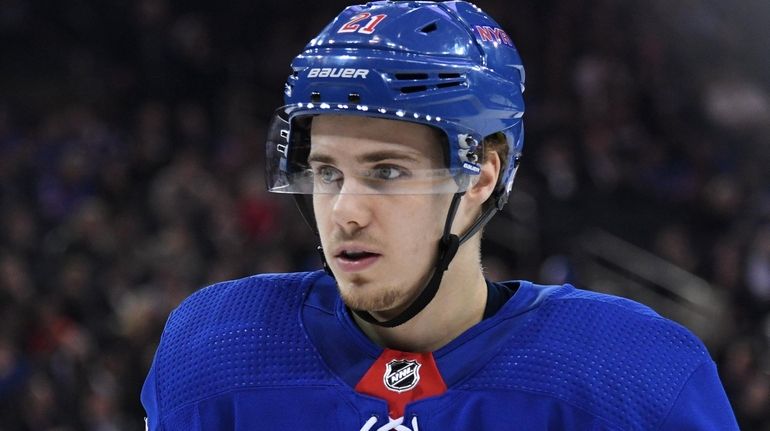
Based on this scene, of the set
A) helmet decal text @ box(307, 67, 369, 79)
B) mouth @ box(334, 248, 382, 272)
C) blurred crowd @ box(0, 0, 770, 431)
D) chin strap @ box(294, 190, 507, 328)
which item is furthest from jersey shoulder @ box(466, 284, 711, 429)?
blurred crowd @ box(0, 0, 770, 431)

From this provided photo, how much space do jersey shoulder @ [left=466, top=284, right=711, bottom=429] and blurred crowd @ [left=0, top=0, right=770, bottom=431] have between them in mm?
3936

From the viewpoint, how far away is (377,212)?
6.22ft

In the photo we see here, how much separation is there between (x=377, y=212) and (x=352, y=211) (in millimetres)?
40

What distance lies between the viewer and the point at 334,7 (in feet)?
30.1

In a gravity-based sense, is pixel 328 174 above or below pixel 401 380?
above

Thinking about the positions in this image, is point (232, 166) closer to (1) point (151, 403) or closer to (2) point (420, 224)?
(1) point (151, 403)

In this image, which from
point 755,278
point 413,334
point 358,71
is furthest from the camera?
point 755,278

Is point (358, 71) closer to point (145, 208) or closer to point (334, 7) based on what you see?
point (145, 208)

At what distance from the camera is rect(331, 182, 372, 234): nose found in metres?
1.89

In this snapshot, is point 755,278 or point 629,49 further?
point 629,49

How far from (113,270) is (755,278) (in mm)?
3485

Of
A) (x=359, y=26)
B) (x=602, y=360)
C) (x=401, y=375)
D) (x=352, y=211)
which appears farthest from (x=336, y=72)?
(x=602, y=360)

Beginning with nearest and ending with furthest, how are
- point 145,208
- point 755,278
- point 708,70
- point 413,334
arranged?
point 413,334, point 755,278, point 145,208, point 708,70

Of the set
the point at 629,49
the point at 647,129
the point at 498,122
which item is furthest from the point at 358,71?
the point at 629,49
